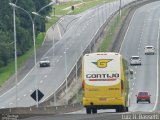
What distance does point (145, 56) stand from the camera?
482 ft

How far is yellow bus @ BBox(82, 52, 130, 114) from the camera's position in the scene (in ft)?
175

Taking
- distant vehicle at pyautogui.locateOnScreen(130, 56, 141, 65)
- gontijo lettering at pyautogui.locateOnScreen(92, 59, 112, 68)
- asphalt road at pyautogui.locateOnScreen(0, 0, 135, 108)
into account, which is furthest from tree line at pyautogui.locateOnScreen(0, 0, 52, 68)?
gontijo lettering at pyautogui.locateOnScreen(92, 59, 112, 68)

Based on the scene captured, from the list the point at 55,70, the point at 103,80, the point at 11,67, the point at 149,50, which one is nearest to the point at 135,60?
the point at 149,50

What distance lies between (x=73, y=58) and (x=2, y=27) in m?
14.0

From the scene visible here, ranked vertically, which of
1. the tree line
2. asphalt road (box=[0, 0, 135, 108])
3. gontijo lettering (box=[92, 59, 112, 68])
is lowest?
asphalt road (box=[0, 0, 135, 108])

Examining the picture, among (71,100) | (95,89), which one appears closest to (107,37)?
(71,100)

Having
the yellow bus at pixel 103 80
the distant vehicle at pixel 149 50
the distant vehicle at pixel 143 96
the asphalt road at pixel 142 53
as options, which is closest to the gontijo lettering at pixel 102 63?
the yellow bus at pixel 103 80

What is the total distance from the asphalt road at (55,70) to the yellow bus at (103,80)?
3206cm

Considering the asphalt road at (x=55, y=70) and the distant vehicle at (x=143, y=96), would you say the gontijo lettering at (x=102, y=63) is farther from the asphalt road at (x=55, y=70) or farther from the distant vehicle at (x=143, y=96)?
the distant vehicle at (x=143, y=96)

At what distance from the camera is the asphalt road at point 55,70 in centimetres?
11318

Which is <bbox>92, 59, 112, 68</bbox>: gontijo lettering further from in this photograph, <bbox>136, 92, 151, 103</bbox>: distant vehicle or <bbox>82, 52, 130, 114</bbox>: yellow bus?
<bbox>136, 92, 151, 103</bbox>: distant vehicle

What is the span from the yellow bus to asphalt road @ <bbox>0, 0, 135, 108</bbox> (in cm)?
3206

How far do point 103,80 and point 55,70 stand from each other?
8527cm

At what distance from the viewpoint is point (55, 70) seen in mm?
138750
